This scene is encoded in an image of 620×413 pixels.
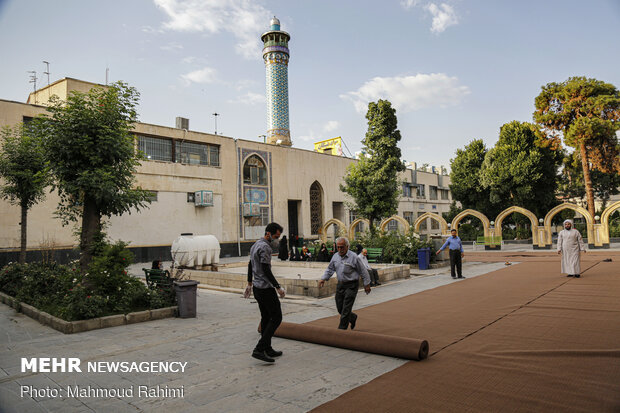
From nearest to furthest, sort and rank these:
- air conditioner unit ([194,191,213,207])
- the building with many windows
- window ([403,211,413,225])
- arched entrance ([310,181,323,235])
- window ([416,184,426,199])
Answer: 1. the building with many windows
2. air conditioner unit ([194,191,213,207])
3. arched entrance ([310,181,323,235])
4. window ([403,211,413,225])
5. window ([416,184,426,199])

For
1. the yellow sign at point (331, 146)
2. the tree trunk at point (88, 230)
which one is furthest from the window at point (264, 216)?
the tree trunk at point (88, 230)

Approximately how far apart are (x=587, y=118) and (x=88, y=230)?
30.0 metres

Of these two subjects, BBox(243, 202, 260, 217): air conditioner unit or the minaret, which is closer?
BBox(243, 202, 260, 217): air conditioner unit

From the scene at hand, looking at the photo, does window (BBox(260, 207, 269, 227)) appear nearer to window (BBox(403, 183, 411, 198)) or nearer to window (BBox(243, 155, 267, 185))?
window (BBox(243, 155, 267, 185))

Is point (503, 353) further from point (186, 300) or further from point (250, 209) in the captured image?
point (250, 209)

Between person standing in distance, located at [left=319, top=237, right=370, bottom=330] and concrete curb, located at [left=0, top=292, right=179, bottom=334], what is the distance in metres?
3.90

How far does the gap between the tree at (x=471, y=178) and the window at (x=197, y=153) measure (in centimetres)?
2315

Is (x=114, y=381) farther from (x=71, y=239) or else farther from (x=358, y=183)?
Result: (x=358, y=183)

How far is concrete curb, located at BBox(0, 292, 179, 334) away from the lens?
22.4 ft

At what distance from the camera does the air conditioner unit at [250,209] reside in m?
28.0

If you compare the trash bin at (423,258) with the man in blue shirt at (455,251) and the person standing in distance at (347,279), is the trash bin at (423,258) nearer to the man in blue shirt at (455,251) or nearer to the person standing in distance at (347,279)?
the man in blue shirt at (455,251)

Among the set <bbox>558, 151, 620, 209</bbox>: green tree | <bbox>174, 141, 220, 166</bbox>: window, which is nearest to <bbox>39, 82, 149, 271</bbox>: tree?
<bbox>174, 141, 220, 166</bbox>: window

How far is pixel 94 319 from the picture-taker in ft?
23.2

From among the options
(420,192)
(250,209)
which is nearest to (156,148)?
(250,209)
